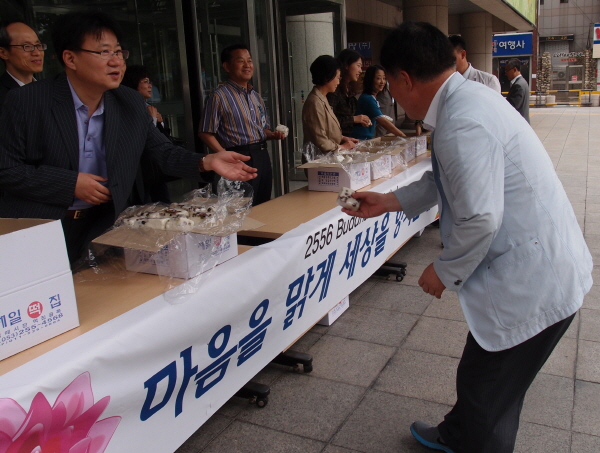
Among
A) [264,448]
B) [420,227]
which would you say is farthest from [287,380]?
[420,227]

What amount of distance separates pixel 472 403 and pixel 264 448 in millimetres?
967

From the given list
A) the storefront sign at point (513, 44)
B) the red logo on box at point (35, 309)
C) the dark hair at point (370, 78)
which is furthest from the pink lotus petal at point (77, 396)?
the storefront sign at point (513, 44)

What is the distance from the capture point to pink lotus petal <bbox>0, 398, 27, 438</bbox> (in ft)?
4.29

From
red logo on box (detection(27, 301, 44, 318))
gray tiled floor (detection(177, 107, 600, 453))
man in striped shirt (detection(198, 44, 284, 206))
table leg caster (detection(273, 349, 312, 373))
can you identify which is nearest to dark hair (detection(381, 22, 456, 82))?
red logo on box (detection(27, 301, 44, 318))

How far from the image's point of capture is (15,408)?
1.34 meters

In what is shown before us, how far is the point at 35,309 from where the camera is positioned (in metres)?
1.55

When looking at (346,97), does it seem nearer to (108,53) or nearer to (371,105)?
(371,105)

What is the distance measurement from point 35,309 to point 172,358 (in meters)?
0.51

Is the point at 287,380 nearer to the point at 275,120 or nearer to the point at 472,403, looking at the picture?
the point at 472,403

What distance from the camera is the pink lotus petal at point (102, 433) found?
1.58m

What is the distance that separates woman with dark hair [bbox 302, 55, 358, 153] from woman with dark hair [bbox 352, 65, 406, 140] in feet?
3.08

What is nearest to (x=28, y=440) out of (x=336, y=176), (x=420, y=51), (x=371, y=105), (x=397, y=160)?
(x=420, y=51)

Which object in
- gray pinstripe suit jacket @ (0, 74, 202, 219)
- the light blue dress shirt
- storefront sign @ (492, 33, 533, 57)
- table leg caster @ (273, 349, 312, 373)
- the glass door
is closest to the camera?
gray pinstripe suit jacket @ (0, 74, 202, 219)

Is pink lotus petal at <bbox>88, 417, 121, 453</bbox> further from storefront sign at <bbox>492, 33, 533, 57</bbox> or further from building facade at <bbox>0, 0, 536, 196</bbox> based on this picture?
storefront sign at <bbox>492, 33, 533, 57</bbox>
